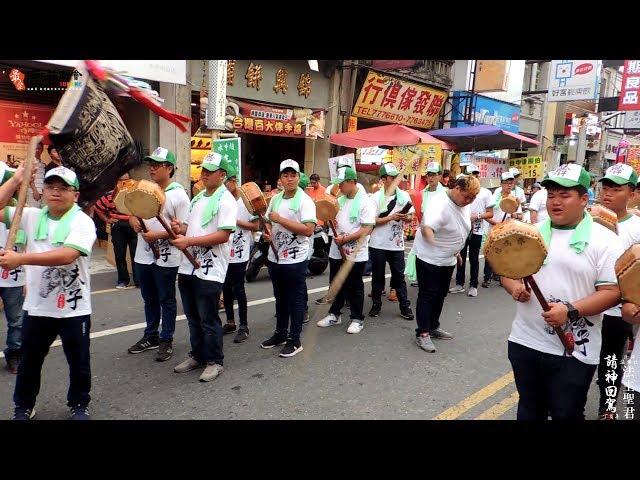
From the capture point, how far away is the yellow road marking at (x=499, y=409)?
375cm

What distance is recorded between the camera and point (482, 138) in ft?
43.8

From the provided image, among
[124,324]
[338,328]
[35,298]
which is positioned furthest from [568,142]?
[35,298]

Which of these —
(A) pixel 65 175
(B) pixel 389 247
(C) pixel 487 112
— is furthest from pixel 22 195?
(C) pixel 487 112

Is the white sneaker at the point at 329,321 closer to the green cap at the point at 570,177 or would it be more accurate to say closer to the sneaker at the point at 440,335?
the sneaker at the point at 440,335

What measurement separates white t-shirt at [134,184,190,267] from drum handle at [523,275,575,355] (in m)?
3.23

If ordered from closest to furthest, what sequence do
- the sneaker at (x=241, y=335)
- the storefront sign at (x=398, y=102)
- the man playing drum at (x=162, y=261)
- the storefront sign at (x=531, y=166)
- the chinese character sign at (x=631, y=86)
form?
the man playing drum at (x=162, y=261) < the sneaker at (x=241, y=335) < the storefront sign at (x=531, y=166) < the storefront sign at (x=398, y=102) < the chinese character sign at (x=631, y=86)

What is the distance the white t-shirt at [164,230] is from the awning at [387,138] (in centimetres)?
733

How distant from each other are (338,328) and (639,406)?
3672 mm

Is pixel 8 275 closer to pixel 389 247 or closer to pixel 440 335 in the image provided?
pixel 389 247

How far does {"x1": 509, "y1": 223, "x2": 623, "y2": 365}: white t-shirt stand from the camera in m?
2.49

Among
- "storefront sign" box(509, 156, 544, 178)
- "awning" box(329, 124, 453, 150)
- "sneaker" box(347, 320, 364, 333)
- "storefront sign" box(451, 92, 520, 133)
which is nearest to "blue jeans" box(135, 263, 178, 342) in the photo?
"sneaker" box(347, 320, 364, 333)

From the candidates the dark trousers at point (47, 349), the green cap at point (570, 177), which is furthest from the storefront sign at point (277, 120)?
the green cap at point (570, 177)

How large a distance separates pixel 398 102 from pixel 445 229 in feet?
41.7
